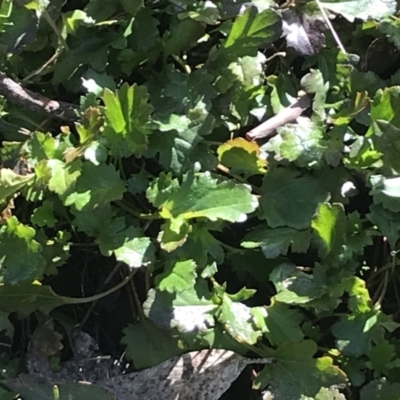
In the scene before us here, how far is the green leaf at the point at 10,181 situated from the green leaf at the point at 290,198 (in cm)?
42

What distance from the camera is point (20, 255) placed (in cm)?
122

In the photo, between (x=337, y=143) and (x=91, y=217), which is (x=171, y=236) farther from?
(x=337, y=143)

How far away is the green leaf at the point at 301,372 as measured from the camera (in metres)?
1.21

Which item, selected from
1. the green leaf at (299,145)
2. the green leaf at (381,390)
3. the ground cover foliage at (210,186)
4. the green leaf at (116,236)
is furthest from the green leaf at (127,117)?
the green leaf at (381,390)

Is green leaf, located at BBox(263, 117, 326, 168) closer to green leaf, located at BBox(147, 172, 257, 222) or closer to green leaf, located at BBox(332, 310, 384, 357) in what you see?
green leaf, located at BBox(147, 172, 257, 222)

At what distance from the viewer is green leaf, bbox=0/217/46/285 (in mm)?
1215

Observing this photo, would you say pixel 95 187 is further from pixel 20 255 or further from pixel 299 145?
pixel 299 145

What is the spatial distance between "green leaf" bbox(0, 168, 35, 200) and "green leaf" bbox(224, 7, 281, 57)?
0.44 metres

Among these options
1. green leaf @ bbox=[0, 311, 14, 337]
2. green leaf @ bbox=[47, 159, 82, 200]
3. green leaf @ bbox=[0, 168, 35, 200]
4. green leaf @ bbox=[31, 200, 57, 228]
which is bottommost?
green leaf @ bbox=[0, 311, 14, 337]

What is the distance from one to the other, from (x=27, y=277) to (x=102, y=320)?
0.67ft

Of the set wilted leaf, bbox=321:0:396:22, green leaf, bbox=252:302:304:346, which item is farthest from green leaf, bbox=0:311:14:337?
wilted leaf, bbox=321:0:396:22

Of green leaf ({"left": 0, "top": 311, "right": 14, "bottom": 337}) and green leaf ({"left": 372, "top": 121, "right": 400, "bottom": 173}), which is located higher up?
green leaf ({"left": 372, "top": 121, "right": 400, "bottom": 173})

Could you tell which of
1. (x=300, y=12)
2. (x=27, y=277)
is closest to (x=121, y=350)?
(x=27, y=277)

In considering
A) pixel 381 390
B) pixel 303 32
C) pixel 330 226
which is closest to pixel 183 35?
pixel 303 32
